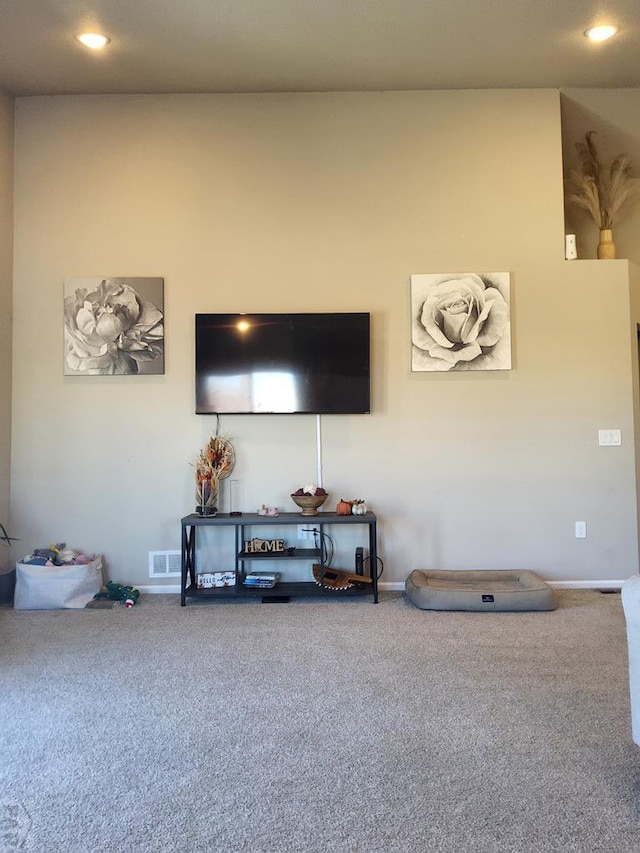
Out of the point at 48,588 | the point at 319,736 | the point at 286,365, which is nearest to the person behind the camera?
the point at 319,736

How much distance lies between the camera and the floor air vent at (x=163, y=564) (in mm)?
3734

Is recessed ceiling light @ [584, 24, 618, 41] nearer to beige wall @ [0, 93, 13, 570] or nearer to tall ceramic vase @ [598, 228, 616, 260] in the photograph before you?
tall ceramic vase @ [598, 228, 616, 260]

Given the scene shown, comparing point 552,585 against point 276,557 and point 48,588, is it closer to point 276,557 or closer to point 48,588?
point 276,557

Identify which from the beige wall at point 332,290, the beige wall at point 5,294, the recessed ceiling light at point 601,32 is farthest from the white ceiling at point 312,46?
the beige wall at point 5,294

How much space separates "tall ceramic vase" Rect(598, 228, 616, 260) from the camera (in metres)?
3.97

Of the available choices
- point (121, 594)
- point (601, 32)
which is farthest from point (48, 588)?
point (601, 32)

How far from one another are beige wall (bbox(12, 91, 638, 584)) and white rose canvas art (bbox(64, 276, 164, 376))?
0.30ft

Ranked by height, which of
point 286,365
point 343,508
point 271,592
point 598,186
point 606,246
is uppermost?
point 598,186

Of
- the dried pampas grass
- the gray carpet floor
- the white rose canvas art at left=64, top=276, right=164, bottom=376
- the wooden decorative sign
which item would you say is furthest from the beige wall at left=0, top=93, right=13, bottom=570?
the dried pampas grass

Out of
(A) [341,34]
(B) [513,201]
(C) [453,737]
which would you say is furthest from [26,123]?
(C) [453,737]

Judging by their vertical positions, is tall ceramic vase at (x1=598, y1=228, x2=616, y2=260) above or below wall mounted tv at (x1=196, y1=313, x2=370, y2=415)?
above

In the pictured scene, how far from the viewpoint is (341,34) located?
10.3ft

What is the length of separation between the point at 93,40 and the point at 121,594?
3.27 meters

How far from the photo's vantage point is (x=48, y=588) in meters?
3.41
